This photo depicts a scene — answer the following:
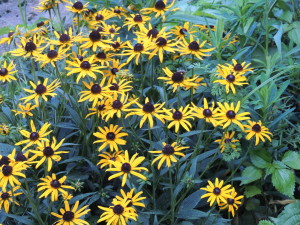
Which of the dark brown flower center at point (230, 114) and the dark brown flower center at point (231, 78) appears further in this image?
the dark brown flower center at point (231, 78)

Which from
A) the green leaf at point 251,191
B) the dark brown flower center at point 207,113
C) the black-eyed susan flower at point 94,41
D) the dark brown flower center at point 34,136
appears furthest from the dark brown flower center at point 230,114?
the dark brown flower center at point 34,136

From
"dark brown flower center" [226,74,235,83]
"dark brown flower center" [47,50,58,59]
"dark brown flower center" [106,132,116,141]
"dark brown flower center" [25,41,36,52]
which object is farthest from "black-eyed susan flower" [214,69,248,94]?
"dark brown flower center" [25,41,36,52]

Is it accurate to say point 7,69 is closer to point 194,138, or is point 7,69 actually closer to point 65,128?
point 65,128

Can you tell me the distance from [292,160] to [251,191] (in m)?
0.23

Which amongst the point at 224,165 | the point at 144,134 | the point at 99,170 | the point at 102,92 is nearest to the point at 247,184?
the point at 224,165

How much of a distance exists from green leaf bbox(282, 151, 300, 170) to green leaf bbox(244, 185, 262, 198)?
6.9 inches

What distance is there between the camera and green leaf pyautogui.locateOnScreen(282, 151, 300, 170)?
1.89 m

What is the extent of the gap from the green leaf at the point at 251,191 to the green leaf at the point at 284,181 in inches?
4.3

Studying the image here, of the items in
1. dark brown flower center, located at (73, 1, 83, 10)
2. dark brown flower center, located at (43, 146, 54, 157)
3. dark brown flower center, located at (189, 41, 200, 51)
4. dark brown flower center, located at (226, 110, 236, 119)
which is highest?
dark brown flower center, located at (73, 1, 83, 10)

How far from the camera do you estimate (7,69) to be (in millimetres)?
1889

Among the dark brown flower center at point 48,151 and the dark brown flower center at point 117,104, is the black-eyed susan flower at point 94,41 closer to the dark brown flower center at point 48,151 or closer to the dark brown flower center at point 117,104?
the dark brown flower center at point 117,104

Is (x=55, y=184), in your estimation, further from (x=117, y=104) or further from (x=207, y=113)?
(x=207, y=113)

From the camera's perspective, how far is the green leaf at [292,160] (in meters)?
1.89

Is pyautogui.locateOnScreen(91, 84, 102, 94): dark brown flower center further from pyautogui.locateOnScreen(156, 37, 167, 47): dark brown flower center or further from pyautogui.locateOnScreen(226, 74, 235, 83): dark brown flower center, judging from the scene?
pyautogui.locateOnScreen(226, 74, 235, 83): dark brown flower center
